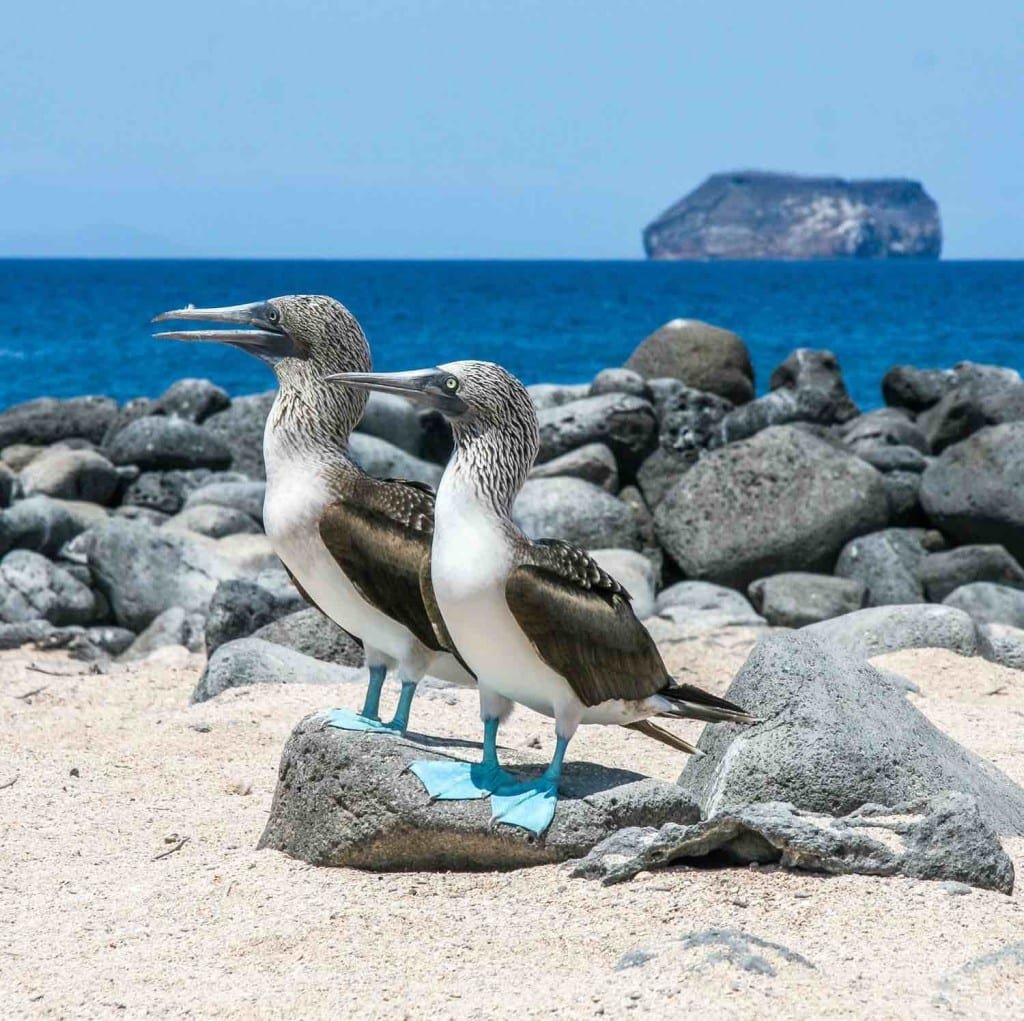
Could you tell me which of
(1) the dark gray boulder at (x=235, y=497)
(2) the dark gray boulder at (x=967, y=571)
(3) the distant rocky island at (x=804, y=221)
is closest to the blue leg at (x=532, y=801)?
(2) the dark gray boulder at (x=967, y=571)

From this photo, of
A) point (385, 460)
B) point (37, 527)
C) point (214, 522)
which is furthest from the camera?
point (385, 460)

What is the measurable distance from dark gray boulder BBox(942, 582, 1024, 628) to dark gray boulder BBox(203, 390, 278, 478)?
837 centimetres

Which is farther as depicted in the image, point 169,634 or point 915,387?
point 915,387

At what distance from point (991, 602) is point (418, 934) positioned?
8.73 m

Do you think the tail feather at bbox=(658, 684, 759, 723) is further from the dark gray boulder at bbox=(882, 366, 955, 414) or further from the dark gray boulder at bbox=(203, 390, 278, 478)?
the dark gray boulder at bbox=(882, 366, 955, 414)

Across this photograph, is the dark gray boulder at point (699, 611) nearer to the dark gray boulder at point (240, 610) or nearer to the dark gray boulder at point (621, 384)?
the dark gray boulder at point (240, 610)

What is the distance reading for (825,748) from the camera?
17.4 ft

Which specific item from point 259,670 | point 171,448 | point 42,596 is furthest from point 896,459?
point 259,670

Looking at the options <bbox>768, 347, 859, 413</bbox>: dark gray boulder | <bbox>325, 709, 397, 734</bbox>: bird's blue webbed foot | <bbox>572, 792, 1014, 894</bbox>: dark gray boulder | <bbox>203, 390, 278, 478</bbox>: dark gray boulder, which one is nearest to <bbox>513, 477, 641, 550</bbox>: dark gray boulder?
<bbox>203, 390, 278, 478</bbox>: dark gray boulder

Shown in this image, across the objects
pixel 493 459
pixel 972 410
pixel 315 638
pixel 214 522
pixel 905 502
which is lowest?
pixel 214 522

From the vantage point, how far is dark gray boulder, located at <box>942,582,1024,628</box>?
480 inches

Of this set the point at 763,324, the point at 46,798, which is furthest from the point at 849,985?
the point at 763,324

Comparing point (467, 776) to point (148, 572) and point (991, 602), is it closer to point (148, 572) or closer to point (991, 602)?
point (148, 572)

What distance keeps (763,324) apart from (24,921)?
55151 millimetres
